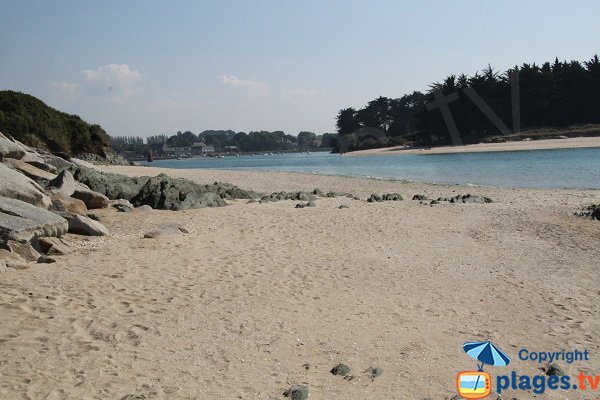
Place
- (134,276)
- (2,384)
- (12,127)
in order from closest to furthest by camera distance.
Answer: (2,384), (134,276), (12,127)

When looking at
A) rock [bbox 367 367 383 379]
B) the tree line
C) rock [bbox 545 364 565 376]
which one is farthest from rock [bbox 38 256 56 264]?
the tree line

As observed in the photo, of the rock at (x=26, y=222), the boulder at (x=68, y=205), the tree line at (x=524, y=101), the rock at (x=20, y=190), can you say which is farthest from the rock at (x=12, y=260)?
the tree line at (x=524, y=101)

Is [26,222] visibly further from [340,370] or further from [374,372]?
[374,372]

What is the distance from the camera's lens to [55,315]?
5516mm

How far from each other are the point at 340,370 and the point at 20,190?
6.74 m

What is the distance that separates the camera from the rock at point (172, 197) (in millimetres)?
13430

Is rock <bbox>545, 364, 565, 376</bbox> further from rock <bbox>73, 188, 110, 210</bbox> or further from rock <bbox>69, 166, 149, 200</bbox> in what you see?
rock <bbox>69, 166, 149, 200</bbox>

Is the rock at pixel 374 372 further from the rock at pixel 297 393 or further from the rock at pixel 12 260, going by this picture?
the rock at pixel 12 260

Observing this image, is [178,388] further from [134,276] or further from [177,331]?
[134,276]

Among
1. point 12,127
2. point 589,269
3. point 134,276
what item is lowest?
point 589,269

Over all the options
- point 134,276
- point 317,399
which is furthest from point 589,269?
point 134,276

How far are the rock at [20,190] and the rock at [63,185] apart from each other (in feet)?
5.50

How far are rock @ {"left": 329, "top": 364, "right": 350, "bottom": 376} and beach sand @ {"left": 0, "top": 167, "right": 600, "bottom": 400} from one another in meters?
0.09

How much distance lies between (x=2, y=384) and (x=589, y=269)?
801 cm
